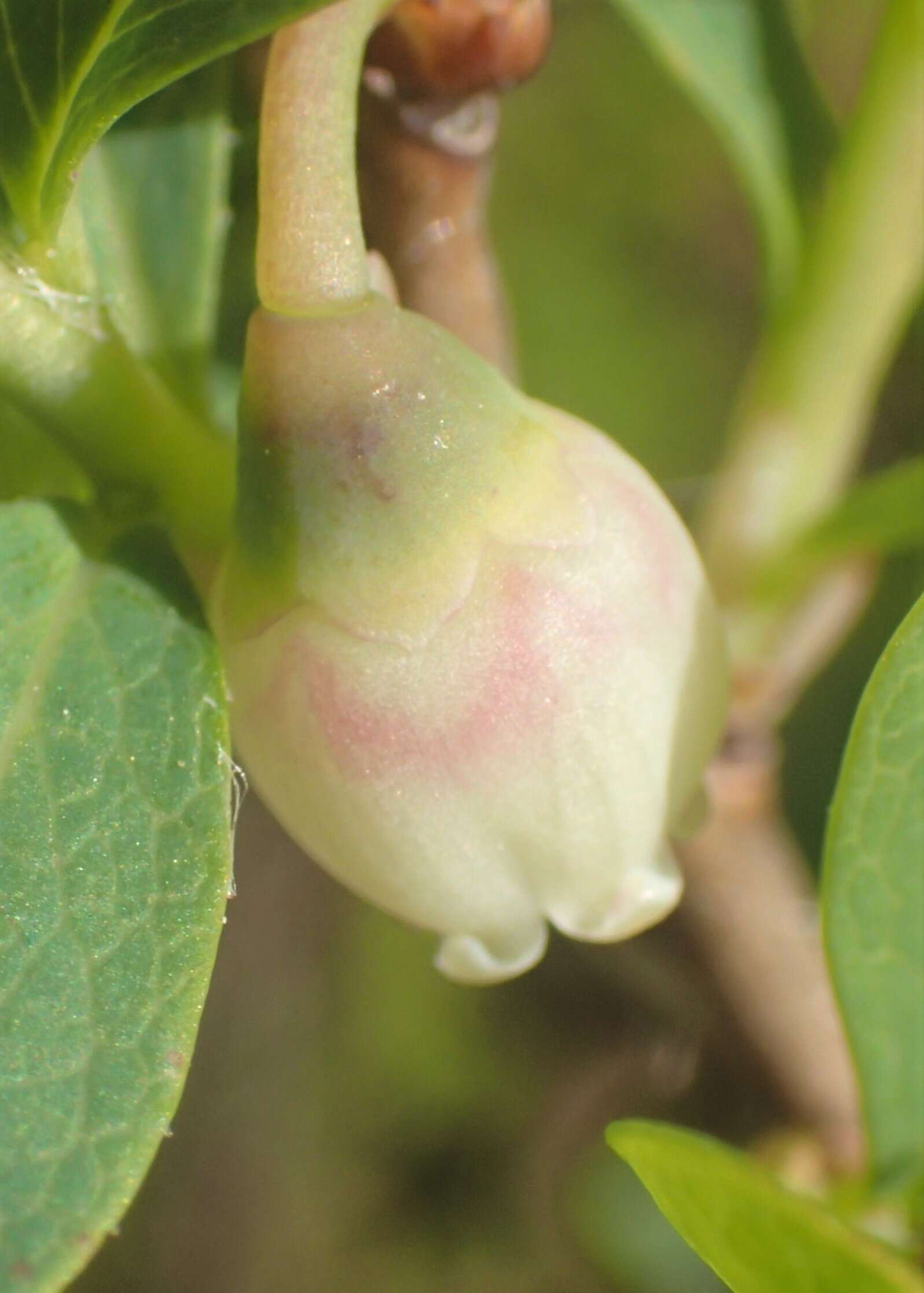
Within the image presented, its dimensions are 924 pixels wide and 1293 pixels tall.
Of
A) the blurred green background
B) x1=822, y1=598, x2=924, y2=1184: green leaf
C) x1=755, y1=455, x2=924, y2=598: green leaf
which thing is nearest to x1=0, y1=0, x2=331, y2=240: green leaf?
x1=822, y1=598, x2=924, y2=1184: green leaf

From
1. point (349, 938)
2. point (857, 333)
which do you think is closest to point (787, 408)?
point (857, 333)

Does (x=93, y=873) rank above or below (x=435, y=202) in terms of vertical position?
below

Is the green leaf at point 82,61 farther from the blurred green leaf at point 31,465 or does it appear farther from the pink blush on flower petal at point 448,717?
the pink blush on flower petal at point 448,717

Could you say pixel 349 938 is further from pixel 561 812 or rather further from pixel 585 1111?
pixel 561 812

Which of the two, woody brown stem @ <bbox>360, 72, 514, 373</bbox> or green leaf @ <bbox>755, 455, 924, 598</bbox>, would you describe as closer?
woody brown stem @ <bbox>360, 72, 514, 373</bbox>

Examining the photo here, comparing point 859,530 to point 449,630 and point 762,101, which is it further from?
point 449,630

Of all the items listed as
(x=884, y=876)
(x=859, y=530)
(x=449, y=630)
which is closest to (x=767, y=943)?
(x=859, y=530)

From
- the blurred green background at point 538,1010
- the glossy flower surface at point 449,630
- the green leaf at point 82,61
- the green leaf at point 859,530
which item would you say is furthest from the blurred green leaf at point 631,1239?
the green leaf at point 82,61

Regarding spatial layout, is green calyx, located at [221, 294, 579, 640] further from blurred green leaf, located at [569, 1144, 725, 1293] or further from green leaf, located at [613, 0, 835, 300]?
blurred green leaf, located at [569, 1144, 725, 1293]
